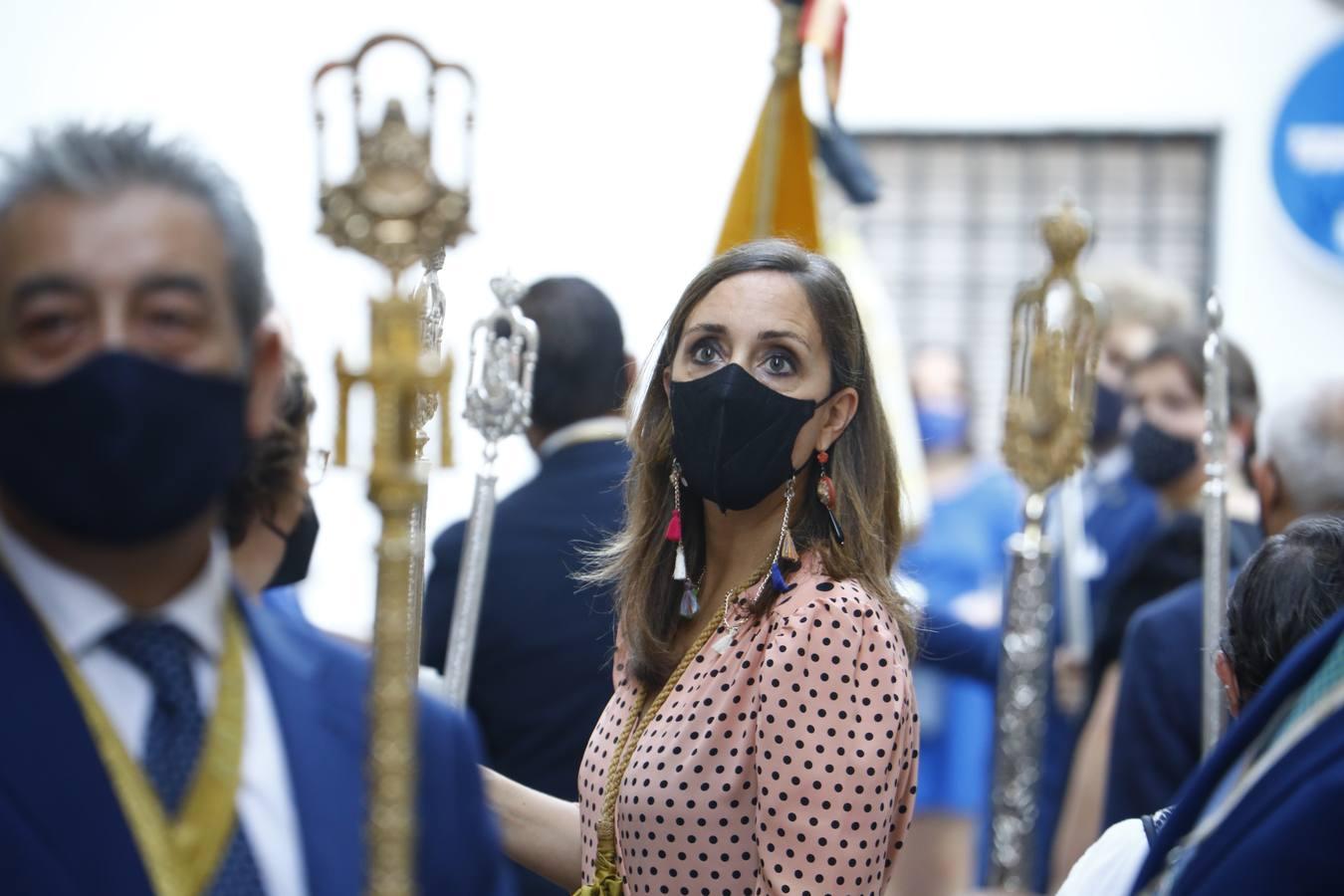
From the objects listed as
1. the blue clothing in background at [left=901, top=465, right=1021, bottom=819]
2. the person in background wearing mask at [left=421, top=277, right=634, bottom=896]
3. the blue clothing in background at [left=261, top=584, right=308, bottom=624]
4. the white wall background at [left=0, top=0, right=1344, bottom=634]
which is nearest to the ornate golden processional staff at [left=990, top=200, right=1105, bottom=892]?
the person in background wearing mask at [left=421, top=277, right=634, bottom=896]

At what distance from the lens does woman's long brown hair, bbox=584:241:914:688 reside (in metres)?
2.66

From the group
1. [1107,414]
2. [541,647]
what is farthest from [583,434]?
[1107,414]

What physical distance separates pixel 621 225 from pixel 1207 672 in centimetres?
555

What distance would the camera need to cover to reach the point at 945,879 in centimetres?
611

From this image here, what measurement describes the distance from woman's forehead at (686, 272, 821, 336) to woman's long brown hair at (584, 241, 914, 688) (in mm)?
14

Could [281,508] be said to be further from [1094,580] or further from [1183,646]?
[1094,580]

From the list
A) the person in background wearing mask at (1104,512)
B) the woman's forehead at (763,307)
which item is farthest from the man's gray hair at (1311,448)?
the woman's forehead at (763,307)

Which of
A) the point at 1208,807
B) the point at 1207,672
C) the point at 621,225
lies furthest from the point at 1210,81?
the point at 1208,807

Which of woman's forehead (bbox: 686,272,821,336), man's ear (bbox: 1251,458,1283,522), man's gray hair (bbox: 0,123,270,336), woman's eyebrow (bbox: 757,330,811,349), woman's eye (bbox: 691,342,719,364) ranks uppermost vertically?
man's gray hair (bbox: 0,123,270,336)

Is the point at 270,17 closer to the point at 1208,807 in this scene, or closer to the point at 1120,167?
the point at 1120,167

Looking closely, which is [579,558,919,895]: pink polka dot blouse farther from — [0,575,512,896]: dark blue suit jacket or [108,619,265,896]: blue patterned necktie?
[108,619,265,896]: blue patterned necktie

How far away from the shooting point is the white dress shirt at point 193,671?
5.10 ft

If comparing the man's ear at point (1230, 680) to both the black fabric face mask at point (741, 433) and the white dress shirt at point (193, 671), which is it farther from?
the white dress shirt at point (193, 671)

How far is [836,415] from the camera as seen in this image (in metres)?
2.72
